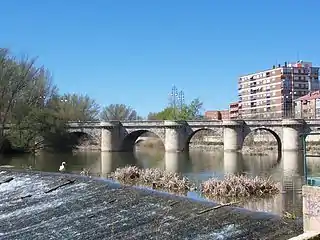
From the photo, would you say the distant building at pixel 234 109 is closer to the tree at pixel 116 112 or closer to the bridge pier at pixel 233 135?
the tree at pixel 116 112

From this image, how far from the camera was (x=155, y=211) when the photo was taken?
14.8m

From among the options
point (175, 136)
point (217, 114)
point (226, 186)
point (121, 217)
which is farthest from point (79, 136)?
point (217, 114)

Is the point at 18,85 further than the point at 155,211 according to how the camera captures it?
Yes

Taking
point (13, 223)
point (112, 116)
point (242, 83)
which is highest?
point (242, 83)

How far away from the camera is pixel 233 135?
58906 millimetres

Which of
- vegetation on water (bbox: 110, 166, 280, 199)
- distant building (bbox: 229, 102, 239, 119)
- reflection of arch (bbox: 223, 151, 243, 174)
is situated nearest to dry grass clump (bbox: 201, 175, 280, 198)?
vegetation on water (bbox: 110, 166, 280, 199)

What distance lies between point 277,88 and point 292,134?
6105 centimetres

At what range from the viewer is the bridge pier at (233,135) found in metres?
58.7

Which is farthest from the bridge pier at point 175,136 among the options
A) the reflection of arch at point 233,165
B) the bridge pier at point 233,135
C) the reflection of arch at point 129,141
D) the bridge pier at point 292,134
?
the bridge pier at point 292,134

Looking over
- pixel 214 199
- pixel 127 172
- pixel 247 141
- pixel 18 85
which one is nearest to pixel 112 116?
pixel 247 141

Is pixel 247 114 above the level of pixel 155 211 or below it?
above

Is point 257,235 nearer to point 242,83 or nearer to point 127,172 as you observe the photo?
point 127,172

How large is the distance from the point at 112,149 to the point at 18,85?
61.0 ft

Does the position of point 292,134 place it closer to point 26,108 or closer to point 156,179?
point 26,108
